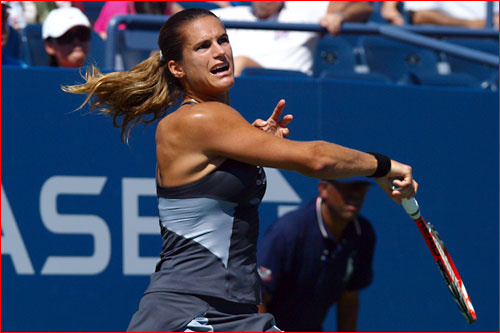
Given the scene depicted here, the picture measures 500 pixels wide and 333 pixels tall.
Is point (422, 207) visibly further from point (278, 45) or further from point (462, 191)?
point (278, 45)

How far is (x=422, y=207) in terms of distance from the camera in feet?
16.9

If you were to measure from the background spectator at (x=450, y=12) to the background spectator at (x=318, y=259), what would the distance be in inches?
97.1

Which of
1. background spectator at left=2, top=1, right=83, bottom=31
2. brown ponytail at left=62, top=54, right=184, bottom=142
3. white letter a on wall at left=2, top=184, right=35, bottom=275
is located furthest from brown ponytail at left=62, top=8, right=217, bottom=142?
background spectator at left=2, top=1, right=83, bottom=31

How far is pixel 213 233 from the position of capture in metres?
2.83

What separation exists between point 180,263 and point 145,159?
2074 millimetres

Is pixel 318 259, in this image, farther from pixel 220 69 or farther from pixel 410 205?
pixel 220 69

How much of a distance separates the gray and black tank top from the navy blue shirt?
69.6 inches

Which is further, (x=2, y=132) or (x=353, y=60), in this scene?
(x=353, y=60)

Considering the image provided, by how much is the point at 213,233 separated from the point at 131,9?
10.7 ft

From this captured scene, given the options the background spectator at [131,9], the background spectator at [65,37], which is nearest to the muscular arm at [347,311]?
the background spectator at [65,37]

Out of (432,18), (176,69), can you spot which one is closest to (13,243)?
(176,69)

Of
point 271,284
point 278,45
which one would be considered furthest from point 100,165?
point 278,45

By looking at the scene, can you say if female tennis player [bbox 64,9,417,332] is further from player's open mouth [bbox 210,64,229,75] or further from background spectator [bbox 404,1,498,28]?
background spectator [bbox 404,1,498,28]

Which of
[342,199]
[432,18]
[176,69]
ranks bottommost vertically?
[342,199]
